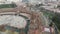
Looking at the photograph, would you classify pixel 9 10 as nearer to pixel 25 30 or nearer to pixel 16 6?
pixel 16 6

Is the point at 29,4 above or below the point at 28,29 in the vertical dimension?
above

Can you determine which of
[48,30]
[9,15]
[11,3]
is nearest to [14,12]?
[9,15]

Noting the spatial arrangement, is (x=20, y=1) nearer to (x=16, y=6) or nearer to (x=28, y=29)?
(x=16, y=6)

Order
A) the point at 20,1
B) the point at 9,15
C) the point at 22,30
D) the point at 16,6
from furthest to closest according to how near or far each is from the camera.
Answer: the point at 20,1, the point at 16,6, the point at 9,15, the point at 22,30

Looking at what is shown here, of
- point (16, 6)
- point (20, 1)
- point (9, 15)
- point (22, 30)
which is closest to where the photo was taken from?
point (22, 30)

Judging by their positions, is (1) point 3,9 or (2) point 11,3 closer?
(1) point 3,9

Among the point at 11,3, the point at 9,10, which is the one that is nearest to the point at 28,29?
the point at 9,10

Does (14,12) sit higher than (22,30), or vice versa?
(14,12)

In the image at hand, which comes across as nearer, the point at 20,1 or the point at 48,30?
the point at 48,30

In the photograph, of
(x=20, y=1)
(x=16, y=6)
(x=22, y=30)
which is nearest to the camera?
(x=22, y=30)
